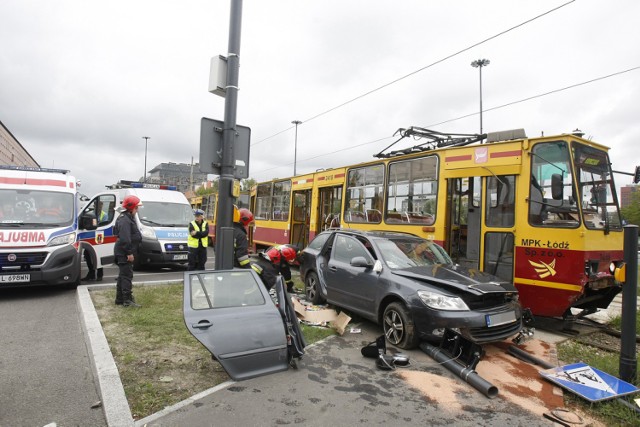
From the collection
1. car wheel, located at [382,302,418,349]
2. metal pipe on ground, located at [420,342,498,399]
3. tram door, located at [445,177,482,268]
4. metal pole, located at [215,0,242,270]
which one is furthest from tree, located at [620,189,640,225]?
metal pole, located at [215,0,242,270]

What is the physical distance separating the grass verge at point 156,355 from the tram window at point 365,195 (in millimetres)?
4202

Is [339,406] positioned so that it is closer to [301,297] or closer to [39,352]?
[39,352]

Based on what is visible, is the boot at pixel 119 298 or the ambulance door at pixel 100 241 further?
the ambulance door at pixel 100 241

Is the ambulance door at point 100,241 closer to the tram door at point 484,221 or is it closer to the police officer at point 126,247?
the police officer at point 126,247

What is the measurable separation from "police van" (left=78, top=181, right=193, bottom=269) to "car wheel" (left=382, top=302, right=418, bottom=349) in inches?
248

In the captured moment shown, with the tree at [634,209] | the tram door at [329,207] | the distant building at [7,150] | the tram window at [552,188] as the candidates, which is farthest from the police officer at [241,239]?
the distant building at [7,150]

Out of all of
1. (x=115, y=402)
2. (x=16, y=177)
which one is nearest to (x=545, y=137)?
(x=115, y=402)

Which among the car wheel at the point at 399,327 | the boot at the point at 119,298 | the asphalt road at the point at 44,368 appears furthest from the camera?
the boot at the point at 119,298

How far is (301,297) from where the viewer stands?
26.3 ft

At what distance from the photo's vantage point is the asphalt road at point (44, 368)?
321 cm

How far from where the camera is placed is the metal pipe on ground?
384 centimetres

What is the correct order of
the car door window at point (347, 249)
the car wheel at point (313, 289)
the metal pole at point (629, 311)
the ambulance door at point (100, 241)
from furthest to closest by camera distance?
A: the ambulance door at point (100, 241)
the car wheel at point (313, 289)
the car door window at point (347, 249)
the metal pole at point (629, 311)

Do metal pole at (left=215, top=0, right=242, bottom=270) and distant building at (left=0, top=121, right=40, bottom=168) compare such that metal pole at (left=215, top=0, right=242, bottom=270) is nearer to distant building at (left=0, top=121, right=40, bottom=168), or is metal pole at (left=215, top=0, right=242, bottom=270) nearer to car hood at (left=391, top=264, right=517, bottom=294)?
car hood at (left=391, top=264, right=517, bottom=294)

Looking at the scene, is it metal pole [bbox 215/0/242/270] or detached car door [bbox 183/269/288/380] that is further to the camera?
metal pole [bbox 215/0/242/270]
